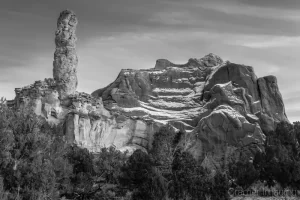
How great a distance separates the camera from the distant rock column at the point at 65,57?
270ft

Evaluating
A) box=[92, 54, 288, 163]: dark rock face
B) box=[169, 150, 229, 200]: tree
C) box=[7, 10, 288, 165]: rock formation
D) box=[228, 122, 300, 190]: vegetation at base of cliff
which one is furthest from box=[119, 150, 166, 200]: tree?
box=[92, 54, 288, 163]: dark rock face

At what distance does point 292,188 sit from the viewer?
49344 mm

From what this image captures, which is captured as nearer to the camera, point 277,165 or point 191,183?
point 191,183

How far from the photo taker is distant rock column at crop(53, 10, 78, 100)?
8238 cm

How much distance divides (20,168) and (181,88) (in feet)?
316

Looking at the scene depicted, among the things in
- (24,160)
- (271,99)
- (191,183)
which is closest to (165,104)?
(271,99)

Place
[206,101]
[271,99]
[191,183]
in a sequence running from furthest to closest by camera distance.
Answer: [206,101] → [271,99] → [191,183]

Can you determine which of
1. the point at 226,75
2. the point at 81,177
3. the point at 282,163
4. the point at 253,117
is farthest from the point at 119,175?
the point at 226,75

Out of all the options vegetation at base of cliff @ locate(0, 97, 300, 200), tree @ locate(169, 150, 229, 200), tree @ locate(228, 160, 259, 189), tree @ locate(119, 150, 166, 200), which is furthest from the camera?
tree @ locate(228, 160, 259, 189)

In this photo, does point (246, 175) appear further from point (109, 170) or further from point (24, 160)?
point (24, 160)

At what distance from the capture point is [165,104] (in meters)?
118

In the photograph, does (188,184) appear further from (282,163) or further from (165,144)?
(282,163)

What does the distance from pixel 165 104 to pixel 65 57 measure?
138 ft

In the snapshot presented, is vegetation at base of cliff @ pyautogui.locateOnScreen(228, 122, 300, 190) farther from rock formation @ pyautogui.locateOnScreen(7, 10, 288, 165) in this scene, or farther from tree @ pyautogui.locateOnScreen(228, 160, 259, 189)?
rock formation @ pyautogui.locateOnScreen(7, 10, 288, 165)
